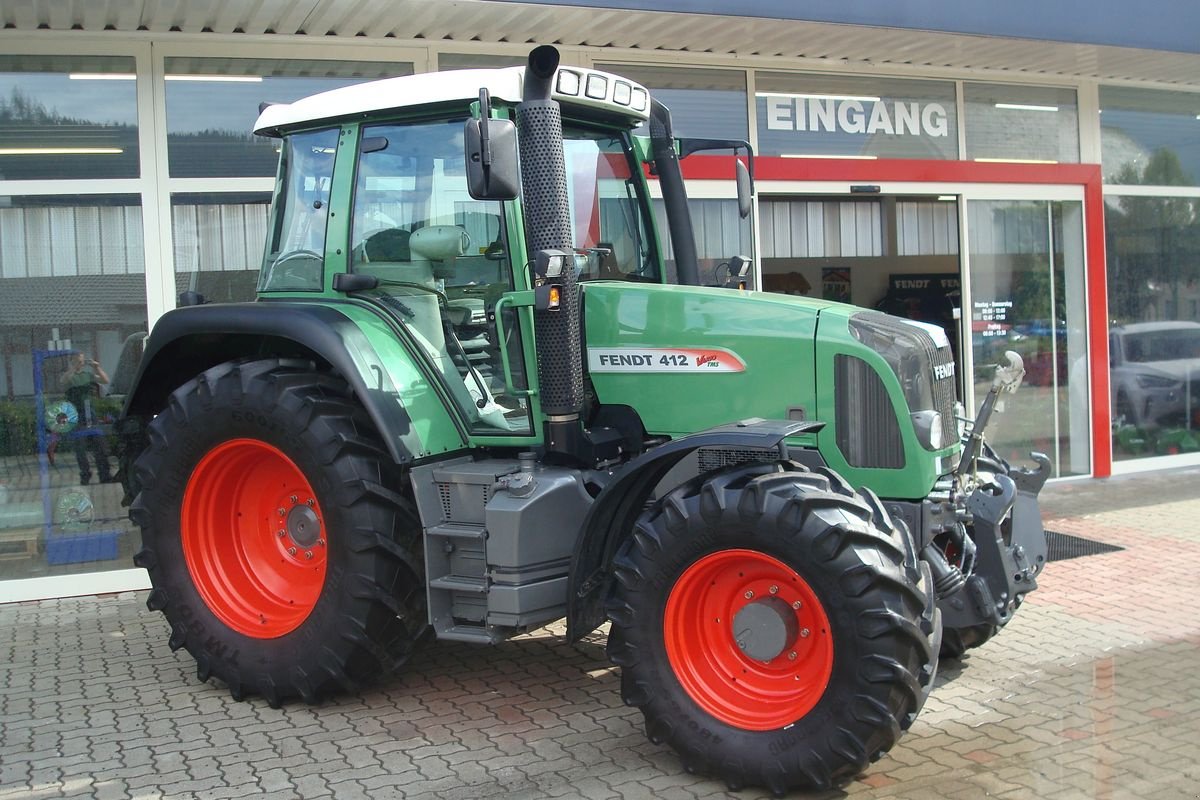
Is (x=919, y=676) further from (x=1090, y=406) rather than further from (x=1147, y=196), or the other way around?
(x=1147, y=196)

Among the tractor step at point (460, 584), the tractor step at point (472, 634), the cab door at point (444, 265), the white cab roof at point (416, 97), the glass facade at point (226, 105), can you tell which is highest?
the glass facade at point (226, 105)

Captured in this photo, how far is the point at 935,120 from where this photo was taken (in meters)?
9.89

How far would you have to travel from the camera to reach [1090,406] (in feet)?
34.4

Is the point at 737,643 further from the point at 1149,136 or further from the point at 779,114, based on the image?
the point at 1149,136

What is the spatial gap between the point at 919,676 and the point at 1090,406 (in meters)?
7.43

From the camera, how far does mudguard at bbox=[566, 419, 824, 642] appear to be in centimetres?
424

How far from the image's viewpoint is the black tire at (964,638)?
5258mm

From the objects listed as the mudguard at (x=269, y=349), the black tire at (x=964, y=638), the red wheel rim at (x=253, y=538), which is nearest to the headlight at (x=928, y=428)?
the black tire at (x=964, y=638)

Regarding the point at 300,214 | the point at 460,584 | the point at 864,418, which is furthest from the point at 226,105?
the point at 864,418

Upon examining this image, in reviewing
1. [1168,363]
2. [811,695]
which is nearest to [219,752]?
[811,695]

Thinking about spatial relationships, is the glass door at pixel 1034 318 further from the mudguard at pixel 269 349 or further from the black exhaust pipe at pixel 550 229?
the mudguard at pixel 269 349

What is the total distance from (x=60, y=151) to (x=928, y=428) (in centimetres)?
580

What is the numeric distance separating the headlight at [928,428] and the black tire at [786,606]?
60 cm

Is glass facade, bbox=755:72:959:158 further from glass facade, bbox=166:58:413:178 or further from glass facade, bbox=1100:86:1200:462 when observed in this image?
glass facade, bbox=166:58:413:178
